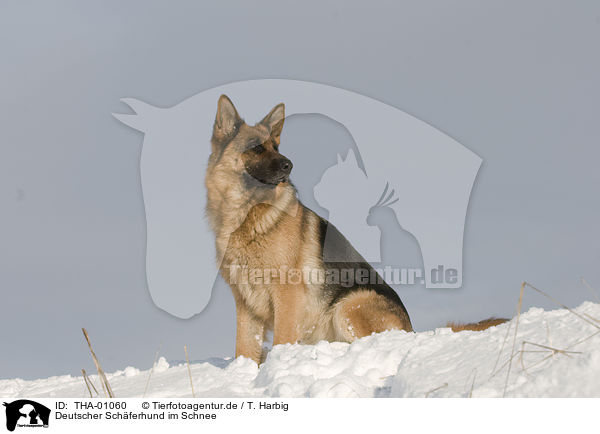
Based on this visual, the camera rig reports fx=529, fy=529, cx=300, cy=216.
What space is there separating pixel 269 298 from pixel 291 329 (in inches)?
19.1

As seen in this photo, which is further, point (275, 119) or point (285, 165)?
point (275, 119)

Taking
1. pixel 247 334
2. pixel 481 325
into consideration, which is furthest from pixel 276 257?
pixel 481 325

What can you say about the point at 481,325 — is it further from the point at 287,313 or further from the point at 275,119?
the point at 275,119

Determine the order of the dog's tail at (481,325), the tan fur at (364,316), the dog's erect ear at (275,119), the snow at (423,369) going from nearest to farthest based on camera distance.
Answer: the snow at (423,369), the dog's tail at (481,325), the tan fur at (364,316), the dog's erect ear at (275,119)

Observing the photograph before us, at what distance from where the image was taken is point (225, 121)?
6.60m

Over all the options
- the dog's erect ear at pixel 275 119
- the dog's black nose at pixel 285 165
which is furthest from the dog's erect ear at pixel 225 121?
the dog's black nose at pixel 285 165

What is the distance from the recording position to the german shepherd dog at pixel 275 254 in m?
6.25

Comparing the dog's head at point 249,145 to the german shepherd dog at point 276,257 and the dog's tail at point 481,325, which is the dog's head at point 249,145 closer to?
the german shepherd dog at point 276,257

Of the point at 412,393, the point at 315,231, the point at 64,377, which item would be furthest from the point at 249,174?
the point at 412,393

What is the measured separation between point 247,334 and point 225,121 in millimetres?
2662
